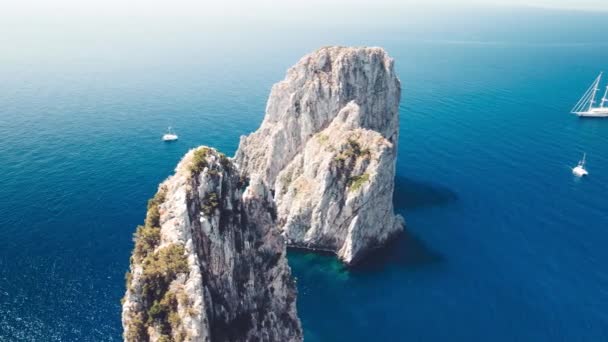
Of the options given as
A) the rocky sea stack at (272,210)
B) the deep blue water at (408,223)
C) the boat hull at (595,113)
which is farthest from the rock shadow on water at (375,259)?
the boat hull at (595,113)

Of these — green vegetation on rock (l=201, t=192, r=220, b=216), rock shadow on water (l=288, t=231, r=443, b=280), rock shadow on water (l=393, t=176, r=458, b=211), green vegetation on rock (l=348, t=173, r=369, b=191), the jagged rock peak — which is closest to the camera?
green vegetation on rock (l=201, t=192, r=220, b=216)

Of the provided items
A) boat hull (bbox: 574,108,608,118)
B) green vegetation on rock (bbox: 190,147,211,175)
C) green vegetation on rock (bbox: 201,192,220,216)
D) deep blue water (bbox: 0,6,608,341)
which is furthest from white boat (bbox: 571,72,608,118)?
green vegetation on rock (bbox: 201,192,220,216)

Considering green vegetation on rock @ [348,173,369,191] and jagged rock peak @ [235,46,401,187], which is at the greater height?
jagged rock peak @ [235,46,401,187]

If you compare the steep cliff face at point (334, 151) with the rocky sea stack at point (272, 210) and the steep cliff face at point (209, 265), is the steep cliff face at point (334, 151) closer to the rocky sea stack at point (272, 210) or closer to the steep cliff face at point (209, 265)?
the rocky sea stack at point (272, 210)

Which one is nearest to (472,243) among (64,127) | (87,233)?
(87,233)

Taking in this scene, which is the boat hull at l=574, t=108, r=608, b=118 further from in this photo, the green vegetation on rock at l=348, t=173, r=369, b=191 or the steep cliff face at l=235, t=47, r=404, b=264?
the green vegetation on rock at l=348, t=173, r=369, b=191

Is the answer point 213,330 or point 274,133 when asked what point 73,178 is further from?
point 213,330

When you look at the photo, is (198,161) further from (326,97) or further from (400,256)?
(326,97)
